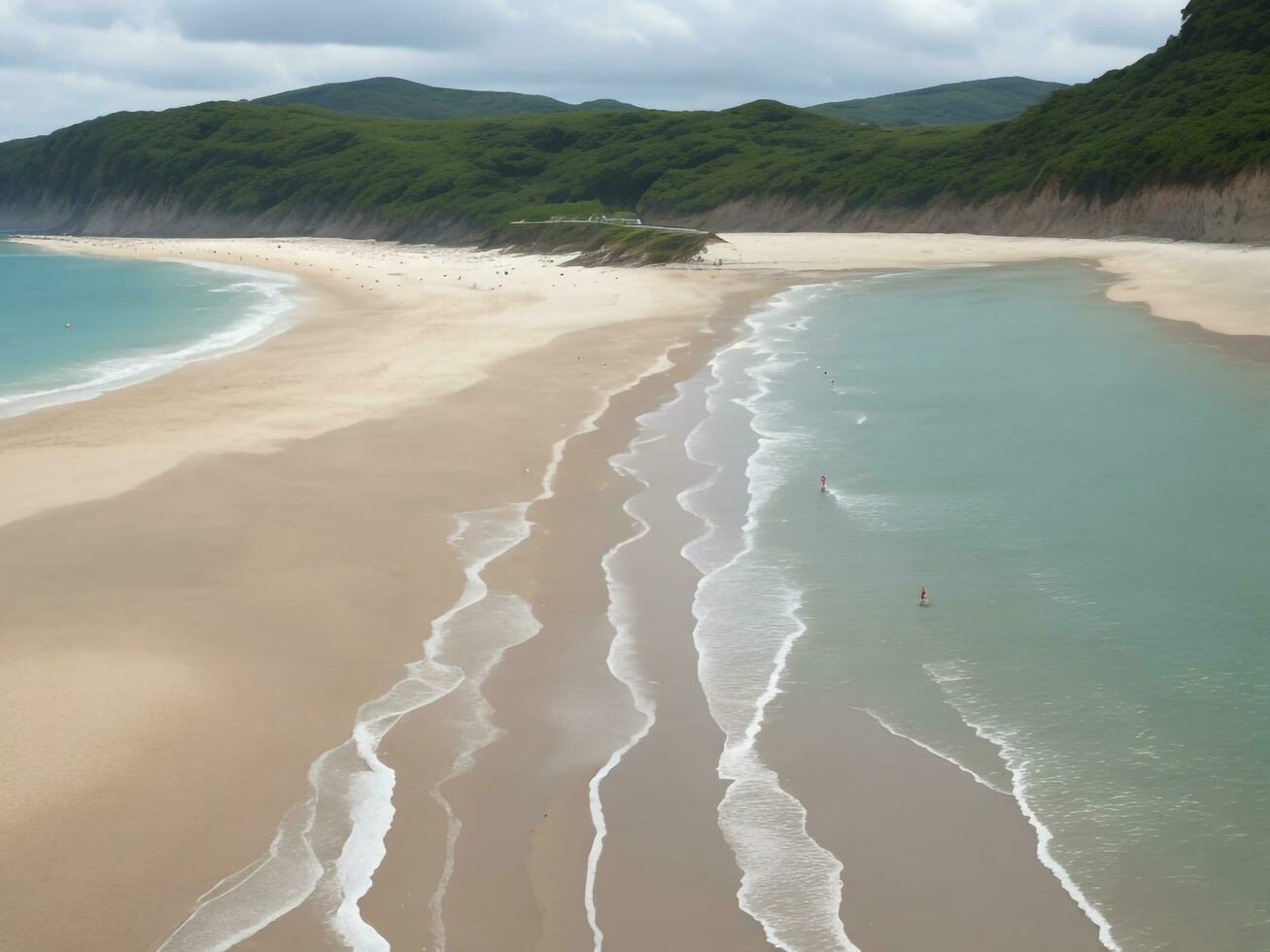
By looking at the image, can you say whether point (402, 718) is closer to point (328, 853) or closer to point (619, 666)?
point (619, 666)

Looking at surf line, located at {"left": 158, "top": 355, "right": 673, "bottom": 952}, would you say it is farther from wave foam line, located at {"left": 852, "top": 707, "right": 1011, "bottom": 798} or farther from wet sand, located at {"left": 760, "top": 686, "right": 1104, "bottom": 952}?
wave foam line, located at {"left": 852, "top": 707, "right": 1011, "bottom": 798}

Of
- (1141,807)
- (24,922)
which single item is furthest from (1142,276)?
(24,922)

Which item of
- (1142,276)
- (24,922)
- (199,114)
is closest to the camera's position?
(24,922)

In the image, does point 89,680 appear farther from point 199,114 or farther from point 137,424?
point 199,114

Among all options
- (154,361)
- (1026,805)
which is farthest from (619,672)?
(154,361)

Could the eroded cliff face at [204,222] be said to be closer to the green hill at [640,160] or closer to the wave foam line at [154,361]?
the green hill at [640,160]

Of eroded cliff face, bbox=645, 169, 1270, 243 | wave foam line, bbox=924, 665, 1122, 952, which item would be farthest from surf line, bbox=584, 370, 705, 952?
eroded cliff face, bbox=645, 169, 1270, 243
